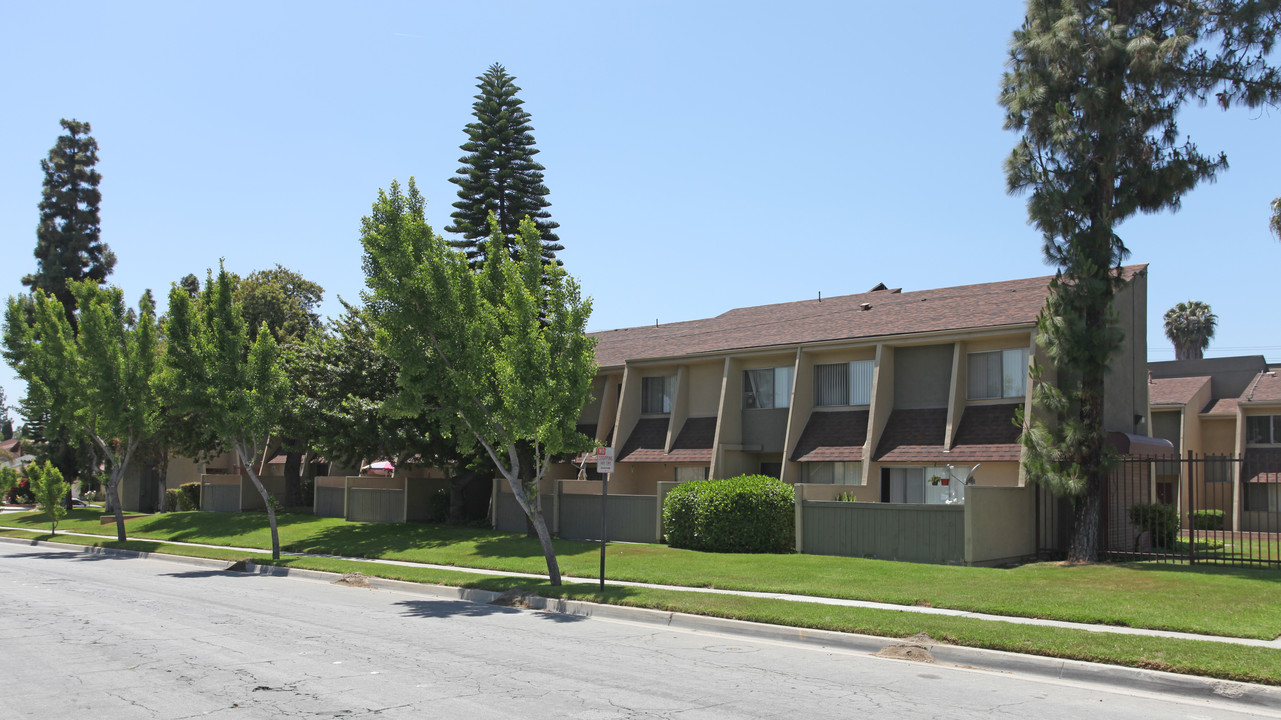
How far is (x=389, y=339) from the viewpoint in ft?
60.2

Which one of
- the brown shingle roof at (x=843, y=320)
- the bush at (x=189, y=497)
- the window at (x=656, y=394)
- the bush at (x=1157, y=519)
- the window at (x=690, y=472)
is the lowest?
the bush at (x=189, y=497)

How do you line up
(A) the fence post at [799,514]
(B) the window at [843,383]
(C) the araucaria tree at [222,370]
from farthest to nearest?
(B) the window at [843,383] < (C) the araucaria tree at [222,370] < (A) the fence post at [799,514]

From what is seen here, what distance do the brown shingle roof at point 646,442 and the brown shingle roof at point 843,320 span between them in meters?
2.20

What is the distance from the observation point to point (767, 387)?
95.9 feet

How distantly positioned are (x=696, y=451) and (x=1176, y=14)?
1674 cm

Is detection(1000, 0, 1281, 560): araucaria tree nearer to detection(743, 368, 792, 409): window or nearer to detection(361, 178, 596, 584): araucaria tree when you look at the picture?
detection(743, 368, 792, 409): window

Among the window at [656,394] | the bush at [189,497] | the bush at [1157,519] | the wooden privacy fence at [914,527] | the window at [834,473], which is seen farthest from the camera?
the bush at [189,497]

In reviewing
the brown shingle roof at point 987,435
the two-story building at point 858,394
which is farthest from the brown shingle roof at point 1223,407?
the brown shingle roof at point 987,435

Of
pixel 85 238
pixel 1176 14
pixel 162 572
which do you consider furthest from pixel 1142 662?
pixel 85 238

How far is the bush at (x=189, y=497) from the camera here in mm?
44469

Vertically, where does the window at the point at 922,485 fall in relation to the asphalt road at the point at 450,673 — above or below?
above

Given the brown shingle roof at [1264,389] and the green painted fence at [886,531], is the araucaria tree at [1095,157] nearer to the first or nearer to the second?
the green painted fence at [886,531]

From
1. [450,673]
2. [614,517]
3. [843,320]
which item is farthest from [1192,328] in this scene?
[450,673]

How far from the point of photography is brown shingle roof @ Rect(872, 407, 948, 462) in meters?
24.3
